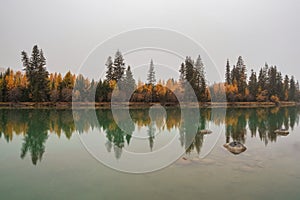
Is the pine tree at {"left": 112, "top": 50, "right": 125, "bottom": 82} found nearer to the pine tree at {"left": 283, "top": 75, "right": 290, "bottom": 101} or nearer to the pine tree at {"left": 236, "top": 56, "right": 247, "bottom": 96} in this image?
the pine tree at {"left": 236, "top": 56, "right": 247, "bottom": 96}

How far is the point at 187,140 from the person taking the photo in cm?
1374

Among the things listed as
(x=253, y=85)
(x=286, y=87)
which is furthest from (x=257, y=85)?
(x=286, y=87)

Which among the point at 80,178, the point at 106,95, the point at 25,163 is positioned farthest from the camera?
the point at 106,95

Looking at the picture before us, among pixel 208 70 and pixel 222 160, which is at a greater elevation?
pixel 208 70

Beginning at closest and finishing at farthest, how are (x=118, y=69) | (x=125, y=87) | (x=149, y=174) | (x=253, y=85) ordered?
(x=149, y=174) < (x=125, y=87) < (x=118, y=69) < (x=253, y=85)

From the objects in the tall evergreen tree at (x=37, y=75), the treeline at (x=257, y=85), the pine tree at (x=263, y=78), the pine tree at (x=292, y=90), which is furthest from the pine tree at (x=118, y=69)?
the pine tree at (x=292, y=90)

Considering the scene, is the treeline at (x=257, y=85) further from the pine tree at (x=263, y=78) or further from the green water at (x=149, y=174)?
the green water at (x=149, y=174)

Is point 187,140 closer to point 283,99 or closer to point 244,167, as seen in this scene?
point 244,167

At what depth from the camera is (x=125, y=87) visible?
29531mm

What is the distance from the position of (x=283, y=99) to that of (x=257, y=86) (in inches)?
435

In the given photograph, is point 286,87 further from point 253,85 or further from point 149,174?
point 149,174

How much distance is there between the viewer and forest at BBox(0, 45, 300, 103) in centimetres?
2641

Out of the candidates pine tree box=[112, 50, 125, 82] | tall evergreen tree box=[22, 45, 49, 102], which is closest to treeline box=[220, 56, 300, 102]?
pine tree box=[112, 50, 125, 82]

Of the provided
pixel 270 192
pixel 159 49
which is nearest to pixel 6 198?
pixel 159 49
